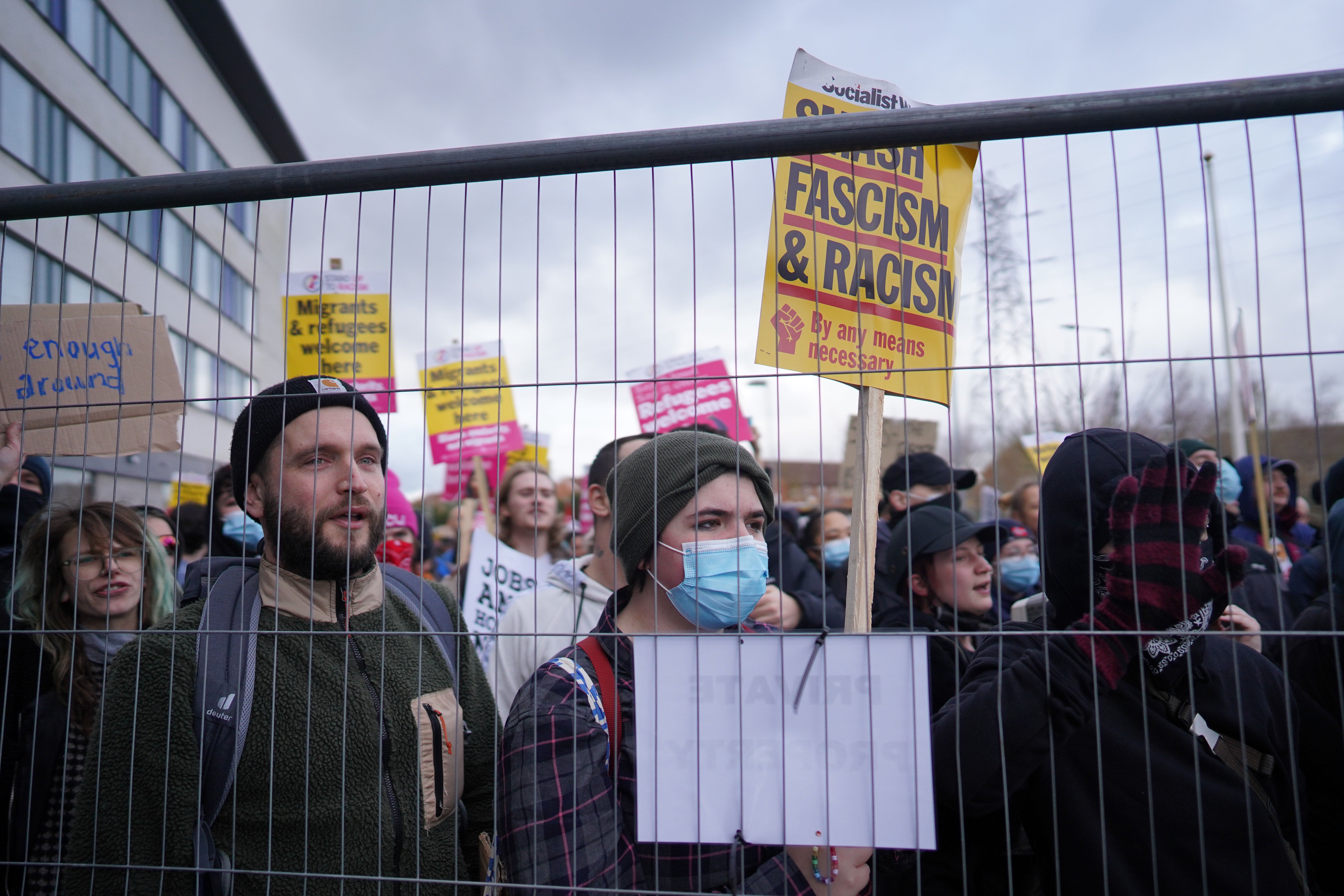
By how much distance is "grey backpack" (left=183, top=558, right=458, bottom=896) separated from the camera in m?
1.57

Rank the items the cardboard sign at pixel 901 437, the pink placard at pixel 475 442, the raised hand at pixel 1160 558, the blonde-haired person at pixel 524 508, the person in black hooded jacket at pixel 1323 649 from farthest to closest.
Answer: the cardboard sign at pixel 901 437 → the pink placard at pixel 475 442 → the blonde-haired person at pixel 524 508 → the person in black hooded jacket at pixel 1323 649 → the raised hand at pixel 1160 558

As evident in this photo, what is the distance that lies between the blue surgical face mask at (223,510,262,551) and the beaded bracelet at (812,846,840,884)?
3299mm

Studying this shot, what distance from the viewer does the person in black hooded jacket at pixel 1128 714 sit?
1333 millimetres

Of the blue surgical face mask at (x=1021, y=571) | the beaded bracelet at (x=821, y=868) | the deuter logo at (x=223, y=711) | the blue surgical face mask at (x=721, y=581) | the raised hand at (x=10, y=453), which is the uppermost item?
Answer: the raised hand at (x=10, y=453)

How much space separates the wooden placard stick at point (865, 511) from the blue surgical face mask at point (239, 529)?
3.25 m

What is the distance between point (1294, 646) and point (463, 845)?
2353 mm

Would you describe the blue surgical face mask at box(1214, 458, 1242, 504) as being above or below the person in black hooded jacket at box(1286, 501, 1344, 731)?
above

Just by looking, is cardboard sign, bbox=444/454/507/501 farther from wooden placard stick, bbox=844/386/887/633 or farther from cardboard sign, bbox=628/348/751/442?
wooden placard stick, bbox=844/386/887/633

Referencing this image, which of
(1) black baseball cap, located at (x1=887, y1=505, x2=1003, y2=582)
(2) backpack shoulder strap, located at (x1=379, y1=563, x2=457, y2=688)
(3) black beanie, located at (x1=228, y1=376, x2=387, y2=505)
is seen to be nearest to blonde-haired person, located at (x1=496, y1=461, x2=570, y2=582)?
(1) black baseball cap, located at (x1=887, y1=505, x2=1003, y2=582)

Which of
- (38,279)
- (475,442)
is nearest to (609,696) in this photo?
(475,442)

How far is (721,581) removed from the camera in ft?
5.34

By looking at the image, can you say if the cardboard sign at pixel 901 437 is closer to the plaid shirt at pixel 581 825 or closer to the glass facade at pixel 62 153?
the plaid shirt at pixel 581 825

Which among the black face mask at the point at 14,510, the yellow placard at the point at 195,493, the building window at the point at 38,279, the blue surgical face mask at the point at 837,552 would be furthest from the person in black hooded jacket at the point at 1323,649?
the building window at the point at 38,279

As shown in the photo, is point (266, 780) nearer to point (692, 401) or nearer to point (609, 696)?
point (609, 696)
